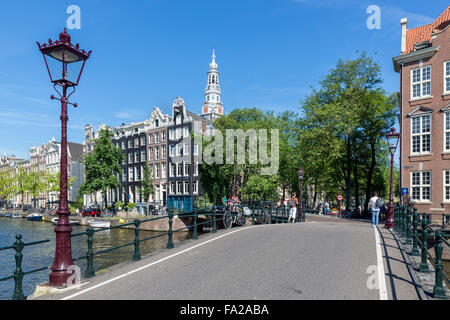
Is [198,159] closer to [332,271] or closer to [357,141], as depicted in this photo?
[357,141]

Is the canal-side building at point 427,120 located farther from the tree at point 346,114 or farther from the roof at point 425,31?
the tree at point 346,114

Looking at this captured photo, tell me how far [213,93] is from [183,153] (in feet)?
194

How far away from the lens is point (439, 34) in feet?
89.7

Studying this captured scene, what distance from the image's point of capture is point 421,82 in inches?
1118

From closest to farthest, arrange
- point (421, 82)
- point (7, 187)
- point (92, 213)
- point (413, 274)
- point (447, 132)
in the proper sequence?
point (413, 274) → point (447, 132) → point (421, 82) → point (92, 213) → point (7, 187)

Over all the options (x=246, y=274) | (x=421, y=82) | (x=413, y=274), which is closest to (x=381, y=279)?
(x=413, y=274)

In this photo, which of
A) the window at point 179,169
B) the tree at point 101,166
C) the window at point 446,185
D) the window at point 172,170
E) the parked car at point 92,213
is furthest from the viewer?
the window at point 172,170

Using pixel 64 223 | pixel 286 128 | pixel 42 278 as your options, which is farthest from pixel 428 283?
pixel 286 128

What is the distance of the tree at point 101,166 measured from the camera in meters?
52.8

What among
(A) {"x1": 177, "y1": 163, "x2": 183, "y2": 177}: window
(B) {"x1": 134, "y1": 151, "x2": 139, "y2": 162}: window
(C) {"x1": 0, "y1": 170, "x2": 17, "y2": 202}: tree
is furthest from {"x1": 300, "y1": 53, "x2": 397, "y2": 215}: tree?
(C) {"x1": 0, "y1": 170, "x2": 17, "y2": 202}: tree

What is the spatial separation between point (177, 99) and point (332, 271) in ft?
166

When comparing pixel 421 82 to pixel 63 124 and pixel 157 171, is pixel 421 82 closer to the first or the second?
pixel 63 124

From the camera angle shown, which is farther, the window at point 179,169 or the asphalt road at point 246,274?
the window at point 179,169

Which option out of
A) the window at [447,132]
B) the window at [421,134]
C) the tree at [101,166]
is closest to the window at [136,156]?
the tree at [101,166]
